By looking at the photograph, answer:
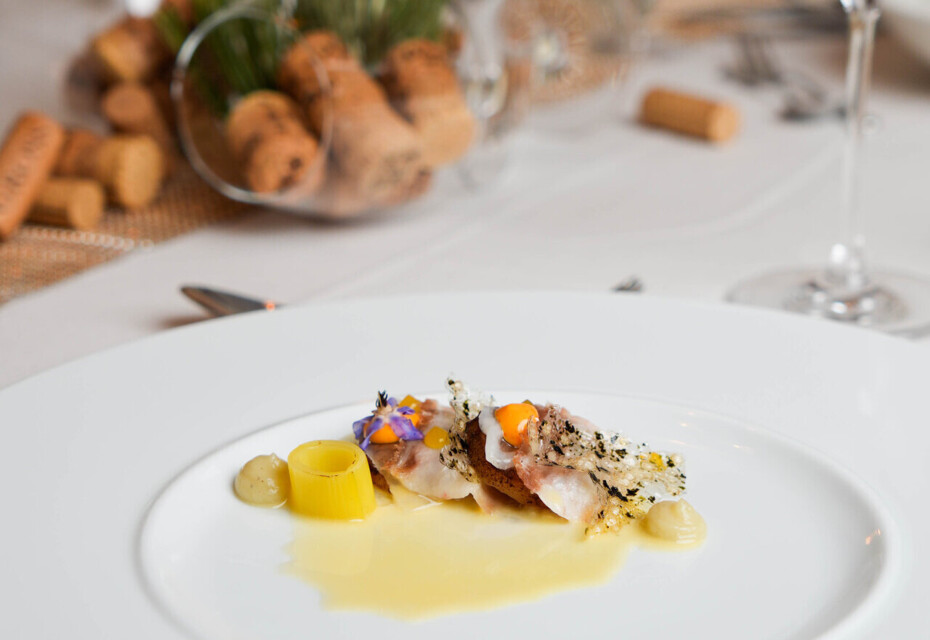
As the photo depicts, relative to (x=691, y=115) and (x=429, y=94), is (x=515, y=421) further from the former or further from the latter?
(x=691, y=115)

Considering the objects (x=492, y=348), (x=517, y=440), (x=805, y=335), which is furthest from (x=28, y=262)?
(x=805, y=335)

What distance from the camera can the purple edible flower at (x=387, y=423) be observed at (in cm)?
65

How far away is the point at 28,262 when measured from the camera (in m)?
1.14

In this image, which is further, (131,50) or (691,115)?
(691,115)

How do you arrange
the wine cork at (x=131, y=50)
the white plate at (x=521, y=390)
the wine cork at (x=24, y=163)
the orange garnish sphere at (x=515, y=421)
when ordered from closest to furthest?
1. the white plate at (x=521, y=390)
2. the orange garnish sphere at (x=515, y=421)
3. the wine cork at (x=24, y=163)
4. the wine cork at (x=131, y=50)

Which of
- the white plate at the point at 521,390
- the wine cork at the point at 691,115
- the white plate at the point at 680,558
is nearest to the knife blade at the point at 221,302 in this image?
the white plate at the point at 521,390

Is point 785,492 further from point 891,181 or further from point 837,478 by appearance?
point 891,181

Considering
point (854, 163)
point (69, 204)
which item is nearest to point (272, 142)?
point (69, 204)

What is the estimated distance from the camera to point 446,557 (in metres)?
0.61

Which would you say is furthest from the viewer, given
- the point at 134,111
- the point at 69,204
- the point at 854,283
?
the point at 134,111

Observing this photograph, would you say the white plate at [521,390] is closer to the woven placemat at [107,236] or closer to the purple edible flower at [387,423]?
the purple edible flower at [387,423]

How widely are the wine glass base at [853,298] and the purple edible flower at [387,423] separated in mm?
465

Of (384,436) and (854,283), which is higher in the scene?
(854,283)

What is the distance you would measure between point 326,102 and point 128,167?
1.09ft
